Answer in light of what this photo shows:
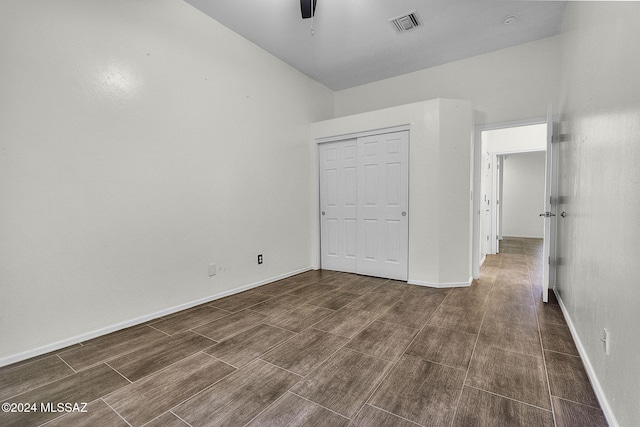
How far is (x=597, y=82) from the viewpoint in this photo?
1.79 meters

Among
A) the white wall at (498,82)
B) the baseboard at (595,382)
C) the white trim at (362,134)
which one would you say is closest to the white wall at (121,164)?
the white trim at (362,134)

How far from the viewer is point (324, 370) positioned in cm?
180

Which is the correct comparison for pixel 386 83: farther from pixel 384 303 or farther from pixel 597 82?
pixel 384 303

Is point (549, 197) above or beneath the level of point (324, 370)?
above

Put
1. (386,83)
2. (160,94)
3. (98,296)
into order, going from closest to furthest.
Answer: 1. (98,296)
2. (160,94)
3. (386,83)

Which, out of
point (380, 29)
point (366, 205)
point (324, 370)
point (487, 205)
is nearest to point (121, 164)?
point (324, 370)

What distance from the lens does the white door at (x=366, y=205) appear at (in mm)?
3844

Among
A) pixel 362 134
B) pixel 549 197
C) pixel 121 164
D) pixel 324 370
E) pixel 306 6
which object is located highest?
pixel 306 6

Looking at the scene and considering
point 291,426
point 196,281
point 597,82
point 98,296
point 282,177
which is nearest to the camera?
point 291,426

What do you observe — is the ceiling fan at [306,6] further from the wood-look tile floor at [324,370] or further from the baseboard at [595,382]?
the baseboard at [595,382]

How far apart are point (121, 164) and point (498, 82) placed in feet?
14.6

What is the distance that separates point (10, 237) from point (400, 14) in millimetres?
3914

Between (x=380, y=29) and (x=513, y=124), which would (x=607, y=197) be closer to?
(x=513, y=124)

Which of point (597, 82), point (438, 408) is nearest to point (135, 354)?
point (438, 408)
